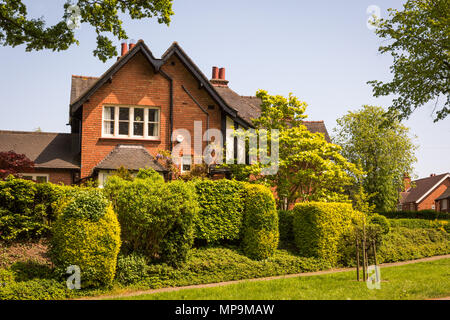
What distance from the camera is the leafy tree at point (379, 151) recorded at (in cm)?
4331

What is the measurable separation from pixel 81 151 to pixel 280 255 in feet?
38.0

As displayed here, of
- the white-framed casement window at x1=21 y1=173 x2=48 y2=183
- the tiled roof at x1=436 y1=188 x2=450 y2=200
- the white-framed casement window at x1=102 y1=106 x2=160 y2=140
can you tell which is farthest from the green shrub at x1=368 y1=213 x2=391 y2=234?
the tiled roof at x1=436 y1=188 x2=450 y2=200

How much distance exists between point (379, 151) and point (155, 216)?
3747 cm

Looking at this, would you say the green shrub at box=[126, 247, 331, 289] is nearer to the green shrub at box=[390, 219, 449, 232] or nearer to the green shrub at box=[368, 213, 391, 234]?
the green shrub at box=[368, 213, 391, 234]

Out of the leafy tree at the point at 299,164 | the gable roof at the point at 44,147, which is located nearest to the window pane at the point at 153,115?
the gable roof at the point at 44,147

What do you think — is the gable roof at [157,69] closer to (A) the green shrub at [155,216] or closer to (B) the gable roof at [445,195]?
(A) the green shrub at [155,216]

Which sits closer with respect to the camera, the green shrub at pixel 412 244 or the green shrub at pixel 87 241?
the green shrub at pixel 87 241

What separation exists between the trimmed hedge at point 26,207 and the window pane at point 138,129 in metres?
9.19

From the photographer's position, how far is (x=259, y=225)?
14.1m

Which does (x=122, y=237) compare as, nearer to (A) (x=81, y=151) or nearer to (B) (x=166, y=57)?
(A) (x=81, y=151)

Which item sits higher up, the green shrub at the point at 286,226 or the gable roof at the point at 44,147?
the gable roof at the point at 44,147

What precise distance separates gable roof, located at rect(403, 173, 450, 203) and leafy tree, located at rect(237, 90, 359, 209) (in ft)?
150
